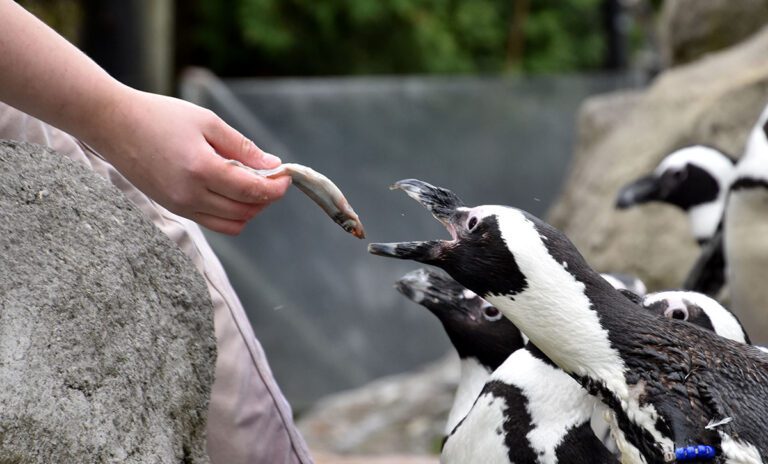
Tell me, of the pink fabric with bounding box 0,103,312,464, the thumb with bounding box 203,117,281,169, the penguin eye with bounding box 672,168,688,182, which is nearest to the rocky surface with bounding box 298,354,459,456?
the penguin eye with bounding box 672,168,688,182

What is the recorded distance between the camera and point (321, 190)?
1.62m

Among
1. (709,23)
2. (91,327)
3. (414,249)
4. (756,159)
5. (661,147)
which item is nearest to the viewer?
(91,327)

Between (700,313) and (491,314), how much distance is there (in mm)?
494

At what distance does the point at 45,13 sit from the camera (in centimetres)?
612

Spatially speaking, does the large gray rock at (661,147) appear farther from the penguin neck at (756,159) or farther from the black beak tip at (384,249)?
the black beak tip at (384,249)

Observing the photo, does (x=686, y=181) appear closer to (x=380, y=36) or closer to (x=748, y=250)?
(x=748, y=250)

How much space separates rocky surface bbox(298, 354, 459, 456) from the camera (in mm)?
5516

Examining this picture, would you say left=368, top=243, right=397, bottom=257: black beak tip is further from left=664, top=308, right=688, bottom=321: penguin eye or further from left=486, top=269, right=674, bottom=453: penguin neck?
left=664, top=308, right=688, bottom=321: penguin eye

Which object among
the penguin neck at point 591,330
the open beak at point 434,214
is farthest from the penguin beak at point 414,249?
the penguin neck at point 591,330

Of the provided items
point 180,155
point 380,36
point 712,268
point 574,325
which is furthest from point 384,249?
point 380,36

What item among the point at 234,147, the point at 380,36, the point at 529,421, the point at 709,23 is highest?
the point at 234,147

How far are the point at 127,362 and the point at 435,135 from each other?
499 cm

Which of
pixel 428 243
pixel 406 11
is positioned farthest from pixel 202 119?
pixel 406 11

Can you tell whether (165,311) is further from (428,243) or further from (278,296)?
(278,296)
